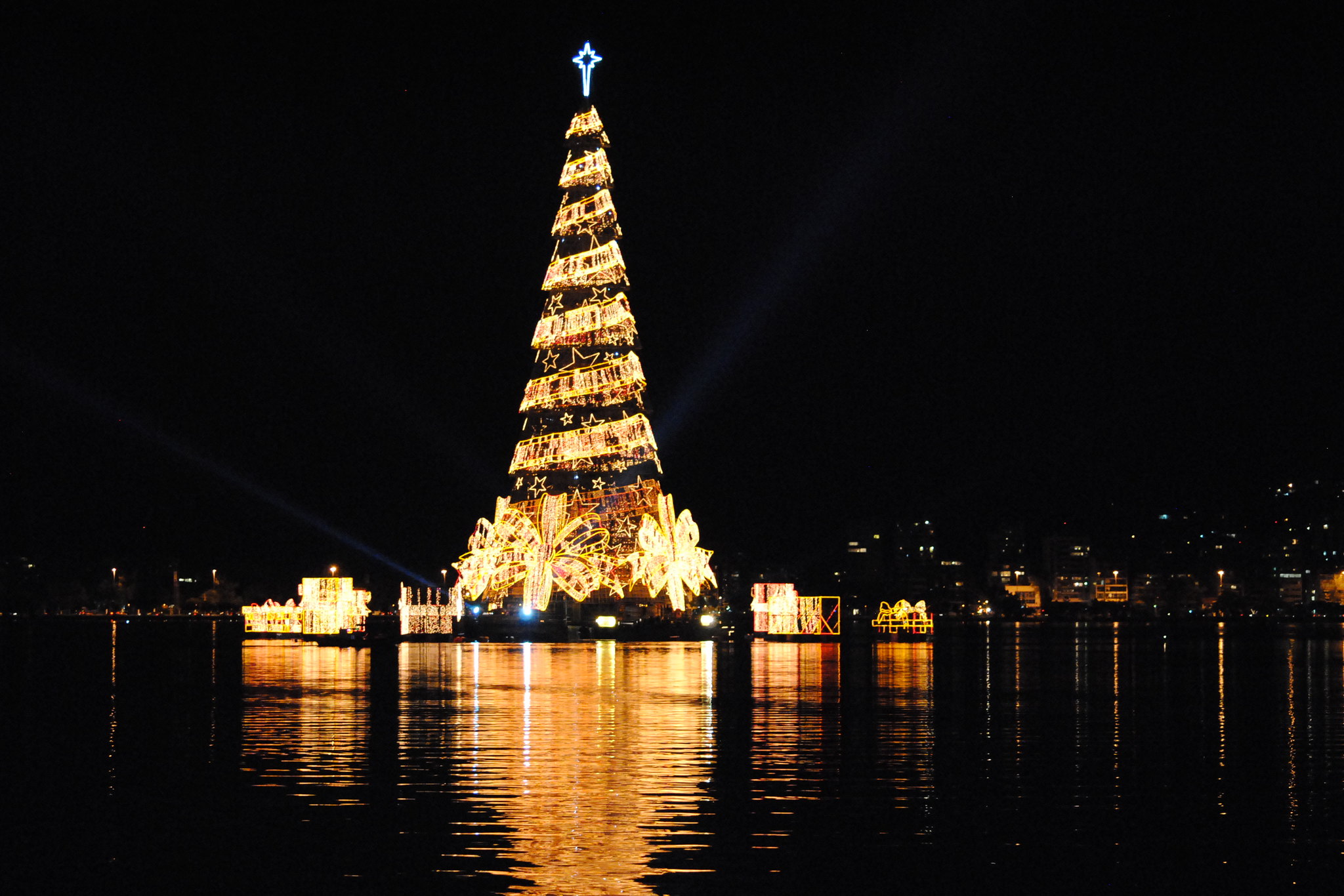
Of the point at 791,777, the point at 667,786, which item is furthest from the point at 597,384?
the point at 667,786

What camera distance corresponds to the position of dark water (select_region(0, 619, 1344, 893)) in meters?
14.1

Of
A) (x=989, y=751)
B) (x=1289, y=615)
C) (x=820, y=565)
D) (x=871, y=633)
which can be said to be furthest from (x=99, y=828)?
(x=1289, y=615)

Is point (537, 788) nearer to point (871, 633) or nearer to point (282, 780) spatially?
point (282, 780)

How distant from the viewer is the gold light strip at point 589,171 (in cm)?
7688

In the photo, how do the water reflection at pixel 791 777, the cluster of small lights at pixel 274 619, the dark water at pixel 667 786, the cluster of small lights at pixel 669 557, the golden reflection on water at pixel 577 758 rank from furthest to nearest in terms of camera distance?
the cluster of small lights at pixel 274 619 < the cluster of small lights at pixel 669 557 < the water reflection at pixel 791 777 < the golden reflection on water at pixel 577 758 < the dark water at pixel 667 786

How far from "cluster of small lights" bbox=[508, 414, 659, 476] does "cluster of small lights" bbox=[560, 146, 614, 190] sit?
11.7 meters

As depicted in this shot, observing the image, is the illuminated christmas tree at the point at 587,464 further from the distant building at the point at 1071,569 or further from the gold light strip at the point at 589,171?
the distant building at the point at 1071,569

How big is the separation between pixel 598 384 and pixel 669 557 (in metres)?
8.77

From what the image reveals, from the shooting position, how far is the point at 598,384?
74562 mm

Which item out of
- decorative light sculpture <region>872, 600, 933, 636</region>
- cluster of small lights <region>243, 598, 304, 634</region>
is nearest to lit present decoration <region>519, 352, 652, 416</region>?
cluster of small lights <region>243, 598, 304, 634</region>

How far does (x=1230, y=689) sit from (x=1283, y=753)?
1621cm

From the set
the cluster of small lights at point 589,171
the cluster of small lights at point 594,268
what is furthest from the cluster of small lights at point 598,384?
the cluster of small lights at point 589,171

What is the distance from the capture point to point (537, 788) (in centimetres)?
1862

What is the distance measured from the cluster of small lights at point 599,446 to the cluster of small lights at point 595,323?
13.2 ft
